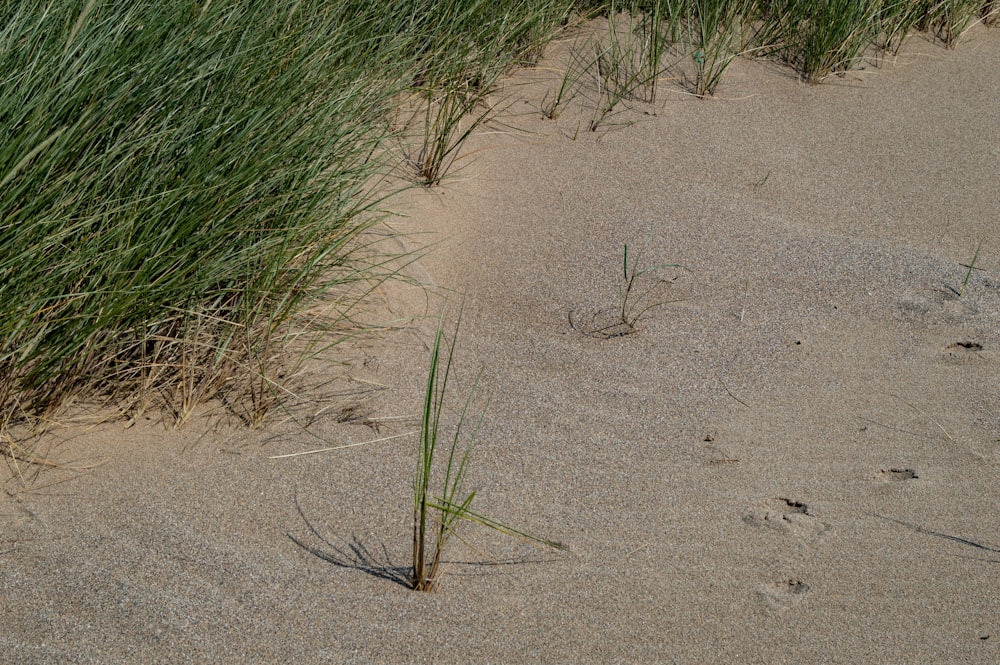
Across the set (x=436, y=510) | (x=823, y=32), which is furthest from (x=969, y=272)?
(x=436, y=510)

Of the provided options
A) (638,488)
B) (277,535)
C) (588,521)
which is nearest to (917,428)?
Result: (638,488)

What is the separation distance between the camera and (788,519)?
1979 millimetres

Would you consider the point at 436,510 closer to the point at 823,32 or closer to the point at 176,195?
the point at 176,195

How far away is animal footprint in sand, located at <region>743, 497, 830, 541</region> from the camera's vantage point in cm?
195

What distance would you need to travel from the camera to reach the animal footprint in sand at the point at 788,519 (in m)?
1.95

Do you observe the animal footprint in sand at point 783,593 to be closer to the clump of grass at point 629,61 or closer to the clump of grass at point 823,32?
the clump of grass at point 629,61

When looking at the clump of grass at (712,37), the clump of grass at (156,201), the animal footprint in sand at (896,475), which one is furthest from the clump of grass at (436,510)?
the clump of grass at (712,37)

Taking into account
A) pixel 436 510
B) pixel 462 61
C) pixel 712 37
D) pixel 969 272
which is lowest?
pixel 436 510

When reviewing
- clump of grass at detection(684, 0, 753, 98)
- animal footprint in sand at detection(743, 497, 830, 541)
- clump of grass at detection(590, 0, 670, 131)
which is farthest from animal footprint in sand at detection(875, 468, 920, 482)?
clump of grass at detection(684, 0, 753, 98)

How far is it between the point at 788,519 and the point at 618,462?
361 mm

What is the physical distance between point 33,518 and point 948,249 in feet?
8.06

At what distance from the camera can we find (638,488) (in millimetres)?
2061

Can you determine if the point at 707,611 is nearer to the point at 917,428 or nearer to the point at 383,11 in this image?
the point at 917,428

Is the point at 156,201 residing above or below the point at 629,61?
below
